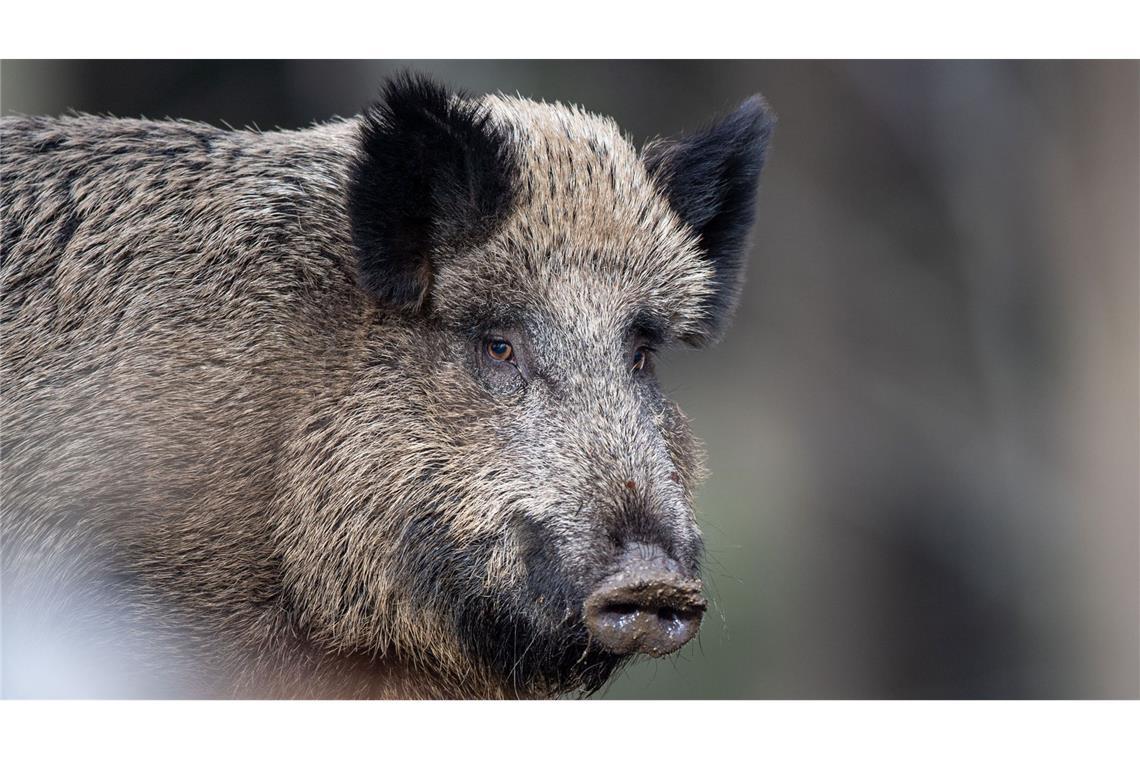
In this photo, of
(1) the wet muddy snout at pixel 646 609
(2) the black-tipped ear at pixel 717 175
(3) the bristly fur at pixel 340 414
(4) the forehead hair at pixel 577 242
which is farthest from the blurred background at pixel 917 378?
(1) the wet muddy snout at pixel 646 609

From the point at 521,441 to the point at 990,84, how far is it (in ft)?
15.9

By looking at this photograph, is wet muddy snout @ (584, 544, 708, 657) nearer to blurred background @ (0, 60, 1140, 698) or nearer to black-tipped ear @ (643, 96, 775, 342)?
black-tipped ear @ (643, 96, 775, 342)

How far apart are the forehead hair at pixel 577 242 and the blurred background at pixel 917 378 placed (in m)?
2.35

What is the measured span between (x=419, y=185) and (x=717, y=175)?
852mm

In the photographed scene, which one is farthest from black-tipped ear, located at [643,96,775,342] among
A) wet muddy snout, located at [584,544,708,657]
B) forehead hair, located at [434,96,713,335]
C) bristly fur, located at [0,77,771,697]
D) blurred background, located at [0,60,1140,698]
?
blurred background, located at [0,60,1140,698]

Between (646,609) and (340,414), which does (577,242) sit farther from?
(646,609)

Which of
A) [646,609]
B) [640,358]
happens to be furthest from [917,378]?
[646,609]

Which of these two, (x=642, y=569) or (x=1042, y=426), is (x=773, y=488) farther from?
(x=642, y=569)

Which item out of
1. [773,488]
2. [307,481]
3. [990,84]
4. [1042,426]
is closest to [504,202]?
[307,481]

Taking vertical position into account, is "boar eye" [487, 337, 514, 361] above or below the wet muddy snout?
above

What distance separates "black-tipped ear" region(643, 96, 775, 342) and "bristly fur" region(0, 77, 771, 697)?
0.23 metres

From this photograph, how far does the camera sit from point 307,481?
3.22 m

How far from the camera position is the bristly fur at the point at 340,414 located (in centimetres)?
313

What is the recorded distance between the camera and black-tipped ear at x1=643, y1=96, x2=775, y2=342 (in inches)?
141
